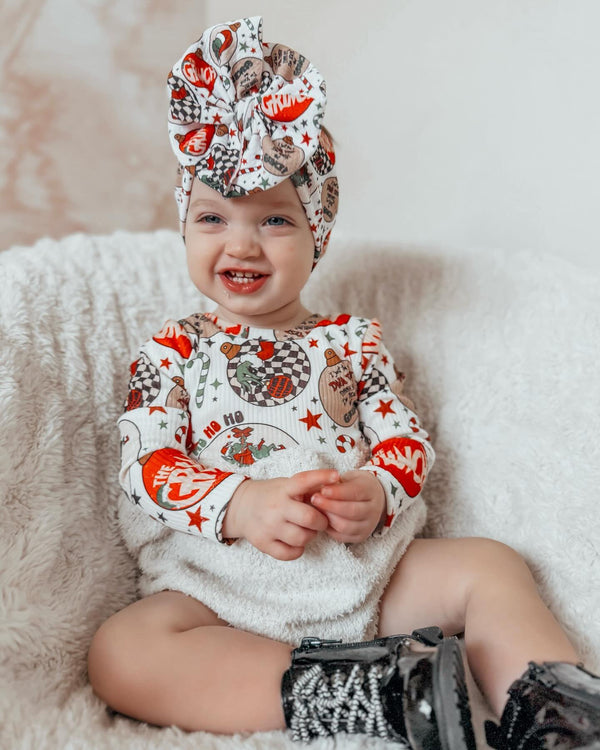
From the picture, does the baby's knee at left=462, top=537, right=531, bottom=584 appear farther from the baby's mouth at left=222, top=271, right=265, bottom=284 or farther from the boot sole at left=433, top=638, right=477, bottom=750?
the baby's mouth at left=222, top=271, right=265, bottom=284

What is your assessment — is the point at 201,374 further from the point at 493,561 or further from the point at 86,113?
the point at 86,113

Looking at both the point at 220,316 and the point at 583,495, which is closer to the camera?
the point at 583,495

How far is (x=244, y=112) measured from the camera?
2.98 ft

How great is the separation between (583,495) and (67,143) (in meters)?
1.17

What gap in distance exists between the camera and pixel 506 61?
1.20 m

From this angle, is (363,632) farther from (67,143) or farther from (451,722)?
(67,143)

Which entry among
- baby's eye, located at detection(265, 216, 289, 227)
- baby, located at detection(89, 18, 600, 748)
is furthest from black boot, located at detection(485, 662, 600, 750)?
baby's eye, located at detection(265, 216, 289, 227)

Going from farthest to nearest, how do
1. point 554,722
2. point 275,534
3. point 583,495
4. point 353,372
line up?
point 353,372, point 583,495, point 275,534, point 554,722

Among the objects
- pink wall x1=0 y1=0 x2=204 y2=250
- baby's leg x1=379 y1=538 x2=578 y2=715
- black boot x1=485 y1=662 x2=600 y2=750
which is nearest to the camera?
black boot x1=485 y1=662 x2=600 y2=750

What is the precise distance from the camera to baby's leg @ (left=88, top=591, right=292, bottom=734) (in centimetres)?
73

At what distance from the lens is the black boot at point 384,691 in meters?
0.63

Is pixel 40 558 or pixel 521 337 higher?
pixel 521 337

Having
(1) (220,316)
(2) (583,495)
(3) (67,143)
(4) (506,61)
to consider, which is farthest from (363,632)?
(3) (67,143)

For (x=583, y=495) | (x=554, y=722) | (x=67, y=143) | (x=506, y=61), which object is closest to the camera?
(x=554, y=722)
